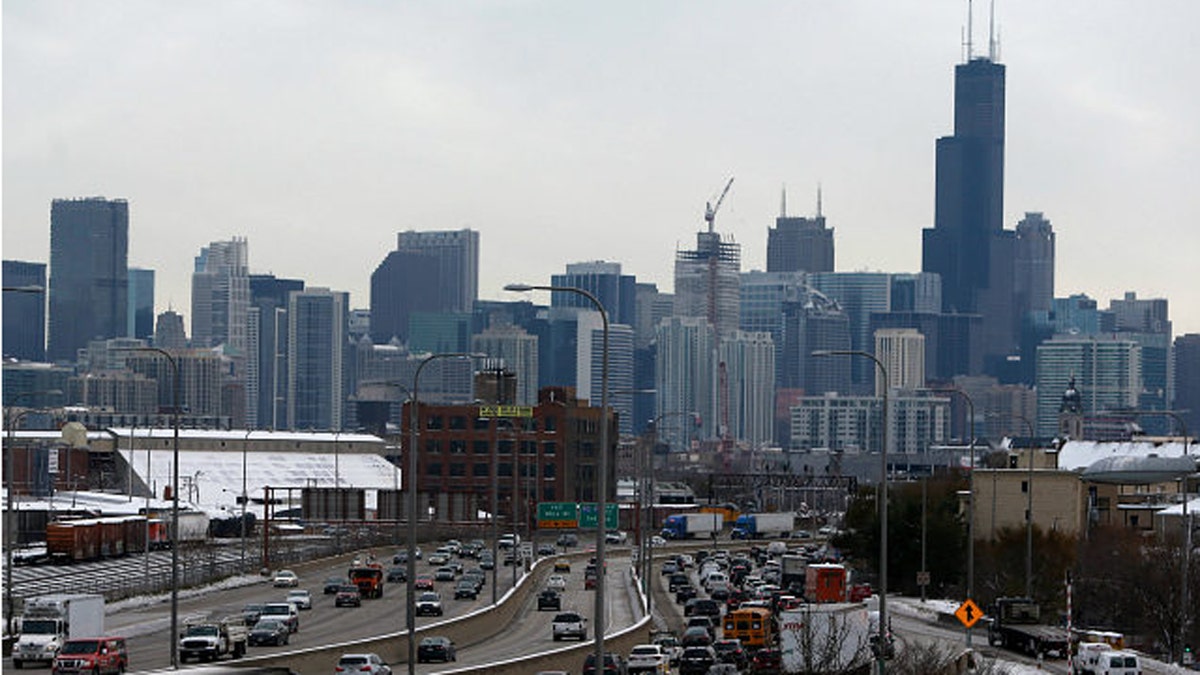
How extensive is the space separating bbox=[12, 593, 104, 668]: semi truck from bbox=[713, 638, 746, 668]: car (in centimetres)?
1860

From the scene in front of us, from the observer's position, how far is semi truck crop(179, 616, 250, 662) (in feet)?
208

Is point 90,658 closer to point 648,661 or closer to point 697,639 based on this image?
point 648,661

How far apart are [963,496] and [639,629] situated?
233 ft

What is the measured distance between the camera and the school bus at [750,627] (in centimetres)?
8019

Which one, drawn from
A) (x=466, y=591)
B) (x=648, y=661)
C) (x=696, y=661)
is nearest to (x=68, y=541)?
(x=466, y=591)

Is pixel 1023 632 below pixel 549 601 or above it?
above

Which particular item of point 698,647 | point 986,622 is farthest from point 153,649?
point 986,622

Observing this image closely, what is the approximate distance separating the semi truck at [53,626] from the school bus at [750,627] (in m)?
23.0

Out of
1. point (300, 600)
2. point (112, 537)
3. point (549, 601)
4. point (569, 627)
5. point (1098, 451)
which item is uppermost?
point (1098, 451)

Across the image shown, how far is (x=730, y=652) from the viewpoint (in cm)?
7119

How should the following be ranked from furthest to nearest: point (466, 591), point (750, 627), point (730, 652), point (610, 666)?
point (466, 591)
point (750, 627)
point (730, 652)
point (610, 666)

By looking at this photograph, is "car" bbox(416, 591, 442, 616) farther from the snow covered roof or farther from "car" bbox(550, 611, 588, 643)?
the snow covered roof

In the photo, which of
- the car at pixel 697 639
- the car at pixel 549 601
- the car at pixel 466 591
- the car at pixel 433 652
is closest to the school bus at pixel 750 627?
the car at pixel 697 639

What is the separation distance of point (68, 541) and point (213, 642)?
58.7m
